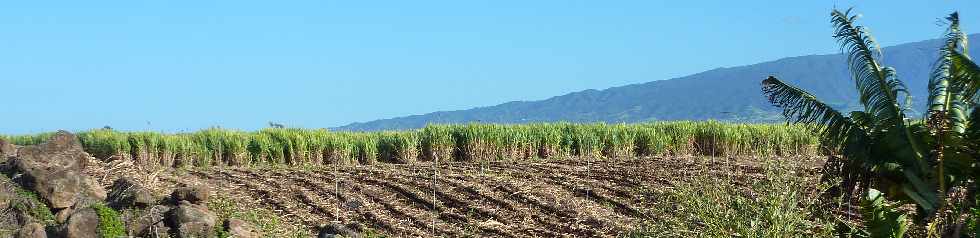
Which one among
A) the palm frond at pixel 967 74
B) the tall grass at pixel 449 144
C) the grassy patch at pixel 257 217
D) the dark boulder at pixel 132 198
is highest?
the palm frond at pixel 967 74

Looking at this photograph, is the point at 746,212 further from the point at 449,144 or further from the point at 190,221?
the point at 449,144

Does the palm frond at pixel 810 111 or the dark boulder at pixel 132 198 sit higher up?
the palm frond at pixel 810 111

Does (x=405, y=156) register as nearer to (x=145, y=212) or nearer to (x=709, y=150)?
(x=709, y=150)

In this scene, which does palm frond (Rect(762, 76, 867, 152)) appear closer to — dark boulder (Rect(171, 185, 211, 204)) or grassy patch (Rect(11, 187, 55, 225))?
dark boulder (Rect(171, 185, 211, 204))

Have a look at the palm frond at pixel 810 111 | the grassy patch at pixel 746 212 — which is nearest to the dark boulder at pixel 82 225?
the grassy patch at pixel 746 212

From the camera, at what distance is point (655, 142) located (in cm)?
3009

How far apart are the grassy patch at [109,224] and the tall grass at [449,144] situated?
14.4 m

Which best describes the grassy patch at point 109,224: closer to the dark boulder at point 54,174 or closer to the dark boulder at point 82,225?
A: the dark boulder at point 82,225

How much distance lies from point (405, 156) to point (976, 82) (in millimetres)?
18789

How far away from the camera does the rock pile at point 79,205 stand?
46.9 ft

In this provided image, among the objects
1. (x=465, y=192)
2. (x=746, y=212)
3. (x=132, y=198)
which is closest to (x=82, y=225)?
(x=132, y=198)

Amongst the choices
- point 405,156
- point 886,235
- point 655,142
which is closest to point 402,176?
point 405,156

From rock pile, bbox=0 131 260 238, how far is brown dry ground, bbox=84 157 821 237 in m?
1.26

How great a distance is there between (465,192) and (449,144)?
10.3 meters
